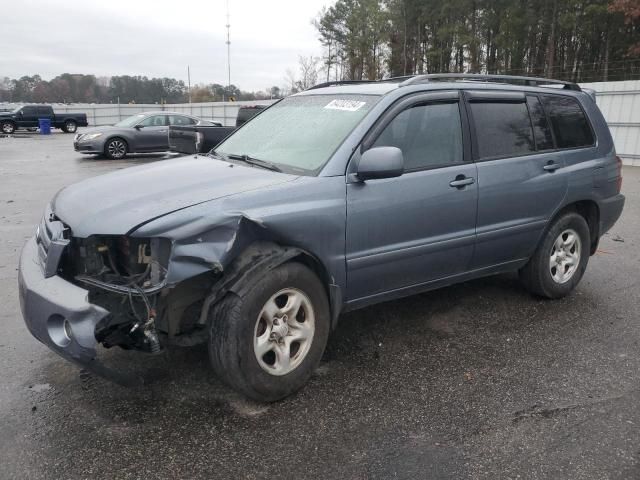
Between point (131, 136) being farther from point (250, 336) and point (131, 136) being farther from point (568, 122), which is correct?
point (250, 336)

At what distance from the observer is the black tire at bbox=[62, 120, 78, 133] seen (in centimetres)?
3250

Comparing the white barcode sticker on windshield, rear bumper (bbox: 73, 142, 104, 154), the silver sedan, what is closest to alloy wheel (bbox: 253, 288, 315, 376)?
the white barcode sticker on windshield

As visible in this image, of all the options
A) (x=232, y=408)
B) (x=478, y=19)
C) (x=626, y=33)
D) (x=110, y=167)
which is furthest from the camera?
(x=478, y=19)

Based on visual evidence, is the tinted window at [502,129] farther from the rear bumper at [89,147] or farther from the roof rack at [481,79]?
the rear bumper at [89,147]

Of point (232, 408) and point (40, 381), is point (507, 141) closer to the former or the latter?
point (232, 408)

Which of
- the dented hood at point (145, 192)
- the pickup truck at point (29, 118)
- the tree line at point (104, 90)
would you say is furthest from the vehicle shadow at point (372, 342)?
the tree line at point (104, 90)

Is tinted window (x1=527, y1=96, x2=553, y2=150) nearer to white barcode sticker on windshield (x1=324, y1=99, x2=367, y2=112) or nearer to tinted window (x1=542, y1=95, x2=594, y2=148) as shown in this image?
tinted window (x1=542, y1=95, x2=594, y2=148)

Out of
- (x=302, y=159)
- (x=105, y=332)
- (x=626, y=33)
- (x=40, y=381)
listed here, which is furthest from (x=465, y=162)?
(x=626, y=33)

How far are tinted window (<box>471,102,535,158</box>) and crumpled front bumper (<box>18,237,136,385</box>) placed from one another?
287 cm

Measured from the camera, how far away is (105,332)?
2.71 m

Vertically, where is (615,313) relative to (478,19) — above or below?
below

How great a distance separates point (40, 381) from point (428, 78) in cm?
327

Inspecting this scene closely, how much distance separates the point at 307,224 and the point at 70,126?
112 feet

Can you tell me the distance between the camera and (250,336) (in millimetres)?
2848
